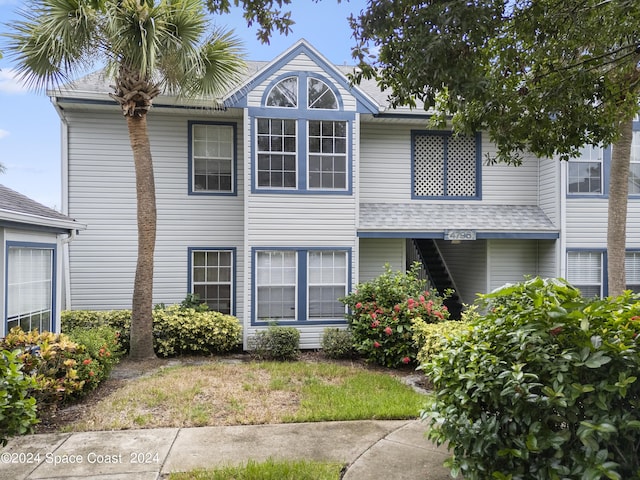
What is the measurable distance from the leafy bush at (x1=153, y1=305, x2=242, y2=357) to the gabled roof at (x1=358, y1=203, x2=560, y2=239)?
3.98 m

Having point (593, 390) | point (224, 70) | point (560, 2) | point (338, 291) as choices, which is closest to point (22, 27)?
point (224, 70)

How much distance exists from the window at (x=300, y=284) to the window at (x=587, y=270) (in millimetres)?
5944

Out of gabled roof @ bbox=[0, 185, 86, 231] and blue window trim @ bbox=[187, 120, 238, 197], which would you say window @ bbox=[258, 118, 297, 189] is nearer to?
blue window trim @ bbox=[187, 120, 238, 197]

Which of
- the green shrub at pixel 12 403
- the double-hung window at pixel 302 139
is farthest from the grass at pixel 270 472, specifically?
the double-hung window at pixel 302 139

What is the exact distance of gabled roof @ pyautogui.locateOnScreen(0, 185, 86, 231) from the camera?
6039 mm

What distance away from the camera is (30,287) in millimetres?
7000

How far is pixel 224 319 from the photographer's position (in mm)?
10141

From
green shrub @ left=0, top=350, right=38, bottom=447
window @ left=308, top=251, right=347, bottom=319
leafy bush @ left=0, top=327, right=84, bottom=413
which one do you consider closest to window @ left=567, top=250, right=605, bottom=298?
window @ left=308, top=251, right=347, bottom=319

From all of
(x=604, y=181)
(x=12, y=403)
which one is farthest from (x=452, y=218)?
(x=12, y=403)

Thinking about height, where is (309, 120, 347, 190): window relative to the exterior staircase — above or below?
above

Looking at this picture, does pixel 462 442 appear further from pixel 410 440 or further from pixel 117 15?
pixel 117 15

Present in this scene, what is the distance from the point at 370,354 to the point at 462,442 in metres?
5.90

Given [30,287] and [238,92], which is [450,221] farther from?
[30,287]

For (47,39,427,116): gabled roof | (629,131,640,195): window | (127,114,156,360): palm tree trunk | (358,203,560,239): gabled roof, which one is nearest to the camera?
(127,114,156,360): palm tree trunk
